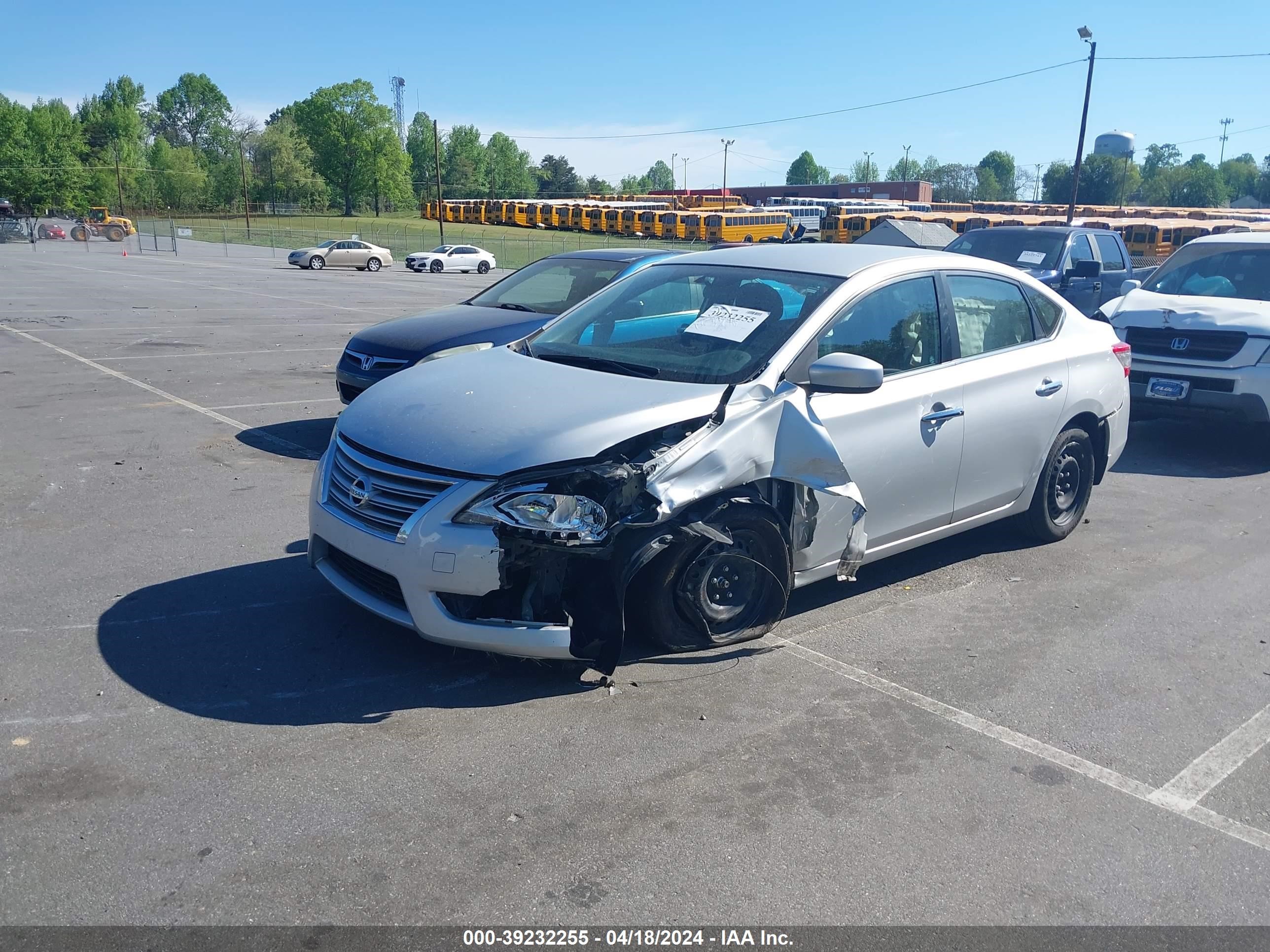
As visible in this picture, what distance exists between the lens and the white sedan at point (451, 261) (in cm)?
4884

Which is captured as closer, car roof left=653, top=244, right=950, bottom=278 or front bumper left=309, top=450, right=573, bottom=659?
front bumper left=309, top=450, right=573, bottom=659

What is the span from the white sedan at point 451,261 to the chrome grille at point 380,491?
45.9m

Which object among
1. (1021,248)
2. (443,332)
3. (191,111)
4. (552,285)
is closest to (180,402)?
(443,332)

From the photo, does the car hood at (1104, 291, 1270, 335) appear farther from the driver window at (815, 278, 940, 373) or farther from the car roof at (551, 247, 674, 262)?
the driver window at (815, 278, 940, 373)

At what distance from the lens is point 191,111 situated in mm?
153625

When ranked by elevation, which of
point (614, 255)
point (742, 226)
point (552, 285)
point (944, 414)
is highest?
point (742, 226)

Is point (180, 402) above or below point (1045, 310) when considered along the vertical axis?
below

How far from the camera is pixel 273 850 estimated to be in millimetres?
3154

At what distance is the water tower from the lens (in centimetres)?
8750

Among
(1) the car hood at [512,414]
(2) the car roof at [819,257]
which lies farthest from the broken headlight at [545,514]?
(2) the car roof at [819,257]

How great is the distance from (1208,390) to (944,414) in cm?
488

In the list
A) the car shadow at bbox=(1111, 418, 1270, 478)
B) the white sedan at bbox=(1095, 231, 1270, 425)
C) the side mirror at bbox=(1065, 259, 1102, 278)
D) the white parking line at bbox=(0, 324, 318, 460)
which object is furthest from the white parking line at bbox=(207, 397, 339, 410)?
the side mirror at bbox=(1065, 259, 1102, 278)

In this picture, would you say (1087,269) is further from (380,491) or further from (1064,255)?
(380,491)

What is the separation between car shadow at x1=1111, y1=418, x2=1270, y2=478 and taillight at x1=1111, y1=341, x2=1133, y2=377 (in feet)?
7.29
